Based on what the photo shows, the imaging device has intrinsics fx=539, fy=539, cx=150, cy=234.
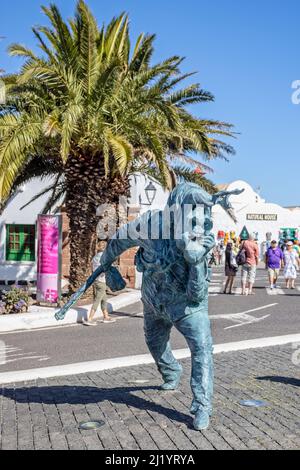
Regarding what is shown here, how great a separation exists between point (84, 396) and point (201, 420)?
149 centimetres

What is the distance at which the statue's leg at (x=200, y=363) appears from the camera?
4.13 metres

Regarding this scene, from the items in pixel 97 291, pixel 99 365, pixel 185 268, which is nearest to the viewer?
pixel 185 268

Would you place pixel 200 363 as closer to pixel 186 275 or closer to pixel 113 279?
pixel 186 275

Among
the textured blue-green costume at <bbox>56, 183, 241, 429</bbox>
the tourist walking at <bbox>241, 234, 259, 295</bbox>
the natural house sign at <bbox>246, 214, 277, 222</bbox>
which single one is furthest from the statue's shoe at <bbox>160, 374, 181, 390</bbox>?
the natural house sign at <bbox>246, 214, 277, 222</bbox>

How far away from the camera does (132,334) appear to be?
9430 mm

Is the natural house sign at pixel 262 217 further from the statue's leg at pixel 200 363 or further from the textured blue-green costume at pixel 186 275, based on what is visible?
the statue's leg at pixel 200 363

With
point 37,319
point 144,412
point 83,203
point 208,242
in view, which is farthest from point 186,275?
point 83,203

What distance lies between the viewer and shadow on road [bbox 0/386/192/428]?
4762 mm

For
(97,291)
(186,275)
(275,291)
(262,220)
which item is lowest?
(275,291)

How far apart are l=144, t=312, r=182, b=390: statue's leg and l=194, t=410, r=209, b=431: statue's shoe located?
0.86m

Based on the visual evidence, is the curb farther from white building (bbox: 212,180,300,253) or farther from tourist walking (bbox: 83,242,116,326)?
white building (bbox: 212,180,300,253)

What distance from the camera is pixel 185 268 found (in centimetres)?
422

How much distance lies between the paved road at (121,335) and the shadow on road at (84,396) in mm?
1650
